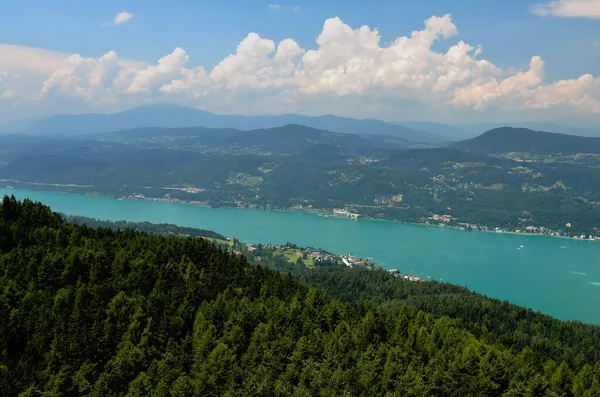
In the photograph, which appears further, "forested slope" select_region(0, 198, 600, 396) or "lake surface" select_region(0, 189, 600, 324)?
"lake surface" select_region(0, 189, 600, 324)

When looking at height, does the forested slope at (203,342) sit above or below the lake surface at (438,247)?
above

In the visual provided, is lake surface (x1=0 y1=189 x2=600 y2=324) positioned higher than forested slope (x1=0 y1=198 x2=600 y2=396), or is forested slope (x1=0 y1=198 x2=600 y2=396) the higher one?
forested slope (x1=0 y1=198 x2=600 y2=396)

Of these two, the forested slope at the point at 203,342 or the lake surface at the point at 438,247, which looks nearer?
the forested slope at the point at 203,342

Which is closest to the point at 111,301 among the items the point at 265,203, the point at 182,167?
the point at 265,203

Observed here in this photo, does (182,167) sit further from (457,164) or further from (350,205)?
(457,164)
